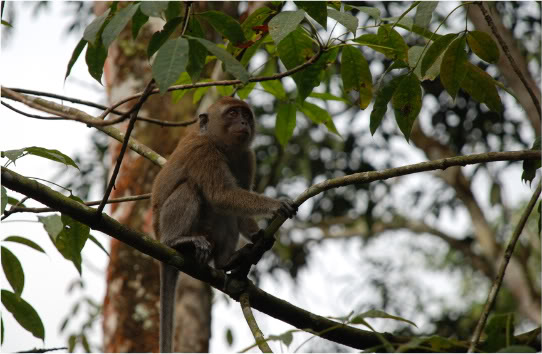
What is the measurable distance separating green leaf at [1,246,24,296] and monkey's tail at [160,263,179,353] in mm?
1866

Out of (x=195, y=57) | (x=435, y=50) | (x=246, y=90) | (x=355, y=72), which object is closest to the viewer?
(x=195, y=57)

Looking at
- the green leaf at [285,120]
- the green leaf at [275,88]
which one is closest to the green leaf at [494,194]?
the green leaf at [285,120]

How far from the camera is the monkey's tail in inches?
196

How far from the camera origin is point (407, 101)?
3.38m

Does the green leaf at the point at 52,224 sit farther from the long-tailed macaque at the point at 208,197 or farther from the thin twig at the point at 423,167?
the long-tailed macaque at the point at 208,197

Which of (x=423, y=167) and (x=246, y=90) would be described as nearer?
(x=423, y=167)

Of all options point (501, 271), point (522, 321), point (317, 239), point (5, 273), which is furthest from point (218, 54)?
point (522, 321)

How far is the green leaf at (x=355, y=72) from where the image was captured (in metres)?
3.67

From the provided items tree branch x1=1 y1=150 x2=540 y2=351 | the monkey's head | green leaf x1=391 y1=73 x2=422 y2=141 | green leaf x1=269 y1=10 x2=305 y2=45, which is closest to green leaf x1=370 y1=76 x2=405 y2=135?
green leaf x1=391 y1=73 x2=422 y2=141

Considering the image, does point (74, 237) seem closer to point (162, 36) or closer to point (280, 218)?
point (280, 218)

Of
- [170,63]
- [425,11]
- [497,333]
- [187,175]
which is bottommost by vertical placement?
[497,333]

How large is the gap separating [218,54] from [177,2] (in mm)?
325

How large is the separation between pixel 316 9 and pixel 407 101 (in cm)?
82

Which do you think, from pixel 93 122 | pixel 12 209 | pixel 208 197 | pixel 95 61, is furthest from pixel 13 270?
pixel 208 197
